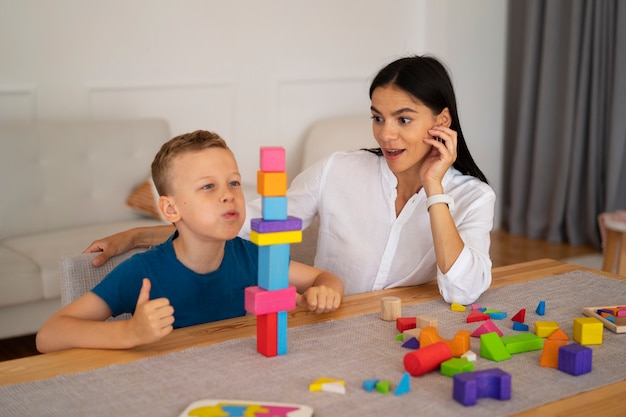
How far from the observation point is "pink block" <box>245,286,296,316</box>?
1366 mm

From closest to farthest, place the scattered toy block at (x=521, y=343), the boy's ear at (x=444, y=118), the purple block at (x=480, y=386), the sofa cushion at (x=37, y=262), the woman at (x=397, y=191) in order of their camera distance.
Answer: the purple block at (x=480, y=386)
the scattered toy block at (x=521, y=343)
the woman at (x=397, y=191)
the boy's ear at (x=444, y=118)
the sofa cushion at (x=37, y=262)

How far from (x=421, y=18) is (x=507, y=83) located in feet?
2.85

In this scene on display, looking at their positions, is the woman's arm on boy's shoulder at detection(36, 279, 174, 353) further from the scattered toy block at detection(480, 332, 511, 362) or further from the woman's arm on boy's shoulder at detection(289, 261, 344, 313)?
the scattered toy block at detection(480, 332, 511, 362)

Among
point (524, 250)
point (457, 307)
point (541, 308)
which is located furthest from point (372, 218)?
point (524, 250)

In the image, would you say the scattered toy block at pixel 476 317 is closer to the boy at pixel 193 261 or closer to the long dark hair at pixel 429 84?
the boy at pixel 193 261

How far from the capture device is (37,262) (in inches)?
132

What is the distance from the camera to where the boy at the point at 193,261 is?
5.24ft

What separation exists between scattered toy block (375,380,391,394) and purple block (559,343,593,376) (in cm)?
31

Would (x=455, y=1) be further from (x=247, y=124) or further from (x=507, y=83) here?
(x=247, y=124)

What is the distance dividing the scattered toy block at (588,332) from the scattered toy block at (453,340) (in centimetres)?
22

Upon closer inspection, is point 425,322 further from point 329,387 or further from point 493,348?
point 329,387

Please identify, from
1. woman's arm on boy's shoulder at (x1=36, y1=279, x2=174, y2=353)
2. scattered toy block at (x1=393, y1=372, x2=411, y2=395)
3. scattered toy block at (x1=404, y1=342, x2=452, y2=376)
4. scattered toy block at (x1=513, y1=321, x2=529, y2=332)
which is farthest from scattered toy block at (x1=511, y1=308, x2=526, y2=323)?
woman's arm on boy's shoulder at (x1=36, y1=279, x2=174, y2=353)

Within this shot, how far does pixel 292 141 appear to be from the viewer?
198 inches

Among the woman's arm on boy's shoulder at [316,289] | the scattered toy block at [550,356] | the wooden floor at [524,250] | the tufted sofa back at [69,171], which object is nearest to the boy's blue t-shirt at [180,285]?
the woman's arm on boy's shoulder at [316,289]
